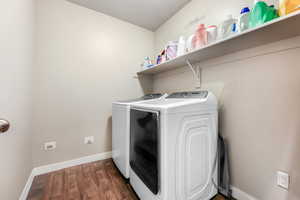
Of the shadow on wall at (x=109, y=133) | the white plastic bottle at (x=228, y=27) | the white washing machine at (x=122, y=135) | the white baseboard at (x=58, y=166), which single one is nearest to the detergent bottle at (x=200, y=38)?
the white plastic bottle at (x=228, y=27)

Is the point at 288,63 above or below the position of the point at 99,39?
below

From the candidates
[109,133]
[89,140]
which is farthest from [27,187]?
[109,133]

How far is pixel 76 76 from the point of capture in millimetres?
1921

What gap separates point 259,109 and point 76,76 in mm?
2277

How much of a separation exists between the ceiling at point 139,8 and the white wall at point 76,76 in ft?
0.39

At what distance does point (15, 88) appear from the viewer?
1049mm

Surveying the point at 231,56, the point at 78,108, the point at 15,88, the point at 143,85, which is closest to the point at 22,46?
the point at 15,88

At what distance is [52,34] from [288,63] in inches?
103

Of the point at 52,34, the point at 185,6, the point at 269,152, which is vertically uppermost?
the point at 185,6

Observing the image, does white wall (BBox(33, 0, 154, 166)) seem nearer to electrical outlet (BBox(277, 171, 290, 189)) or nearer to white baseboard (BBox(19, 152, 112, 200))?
white baseboard (BBox(19, 152, 112, 200))

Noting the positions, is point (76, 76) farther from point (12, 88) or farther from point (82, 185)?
point (82, 185)

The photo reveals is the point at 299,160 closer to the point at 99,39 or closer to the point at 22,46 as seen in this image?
the point at 22,46

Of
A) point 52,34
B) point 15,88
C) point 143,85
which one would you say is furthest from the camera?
point 143,85

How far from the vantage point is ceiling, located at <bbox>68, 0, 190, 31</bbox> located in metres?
1.89
